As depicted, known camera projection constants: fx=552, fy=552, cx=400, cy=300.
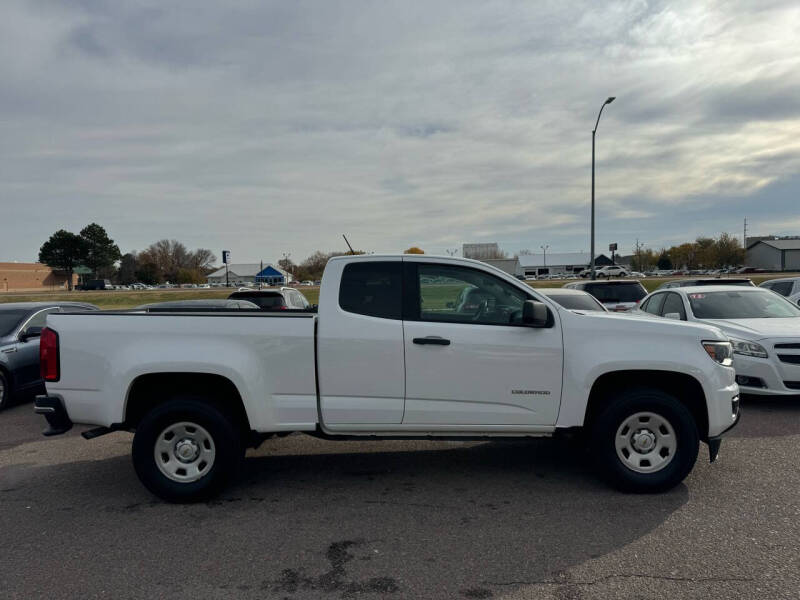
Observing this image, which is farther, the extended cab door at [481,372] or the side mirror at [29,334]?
the side mirror at [29,334]

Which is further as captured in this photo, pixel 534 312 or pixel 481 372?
pixel 481 372

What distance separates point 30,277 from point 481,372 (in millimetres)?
113294

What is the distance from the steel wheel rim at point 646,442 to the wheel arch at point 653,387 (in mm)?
253

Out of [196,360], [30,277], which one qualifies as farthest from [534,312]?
[30,277]

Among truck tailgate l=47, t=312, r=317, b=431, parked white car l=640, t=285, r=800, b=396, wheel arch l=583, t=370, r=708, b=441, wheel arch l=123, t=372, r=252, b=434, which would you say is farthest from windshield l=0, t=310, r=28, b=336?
parked white car l=640, t=285, r=800, b=396

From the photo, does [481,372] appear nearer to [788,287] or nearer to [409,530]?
[409,530]

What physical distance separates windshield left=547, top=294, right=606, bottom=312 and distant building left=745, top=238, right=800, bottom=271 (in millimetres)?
98134

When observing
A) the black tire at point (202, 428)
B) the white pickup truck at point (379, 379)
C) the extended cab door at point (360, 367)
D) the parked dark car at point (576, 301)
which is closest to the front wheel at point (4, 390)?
the white pickup truck at point (379, 379)

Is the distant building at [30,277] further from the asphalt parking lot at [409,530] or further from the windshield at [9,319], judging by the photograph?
the asphalt parking lot at [409,530]

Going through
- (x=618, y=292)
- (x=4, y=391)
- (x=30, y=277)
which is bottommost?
(x=4, y=391)

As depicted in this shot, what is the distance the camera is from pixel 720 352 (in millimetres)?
4703

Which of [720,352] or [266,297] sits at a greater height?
[266,297]

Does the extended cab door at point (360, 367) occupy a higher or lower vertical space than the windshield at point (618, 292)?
lower

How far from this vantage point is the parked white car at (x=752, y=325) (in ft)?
23.0
